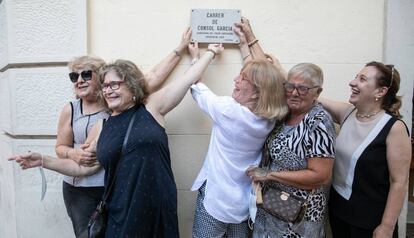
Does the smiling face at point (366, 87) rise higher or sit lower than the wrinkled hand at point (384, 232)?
higher

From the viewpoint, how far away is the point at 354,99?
81.3 inches

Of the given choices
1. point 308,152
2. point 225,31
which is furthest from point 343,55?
point 308,152

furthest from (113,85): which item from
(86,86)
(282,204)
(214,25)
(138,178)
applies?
(282,204)

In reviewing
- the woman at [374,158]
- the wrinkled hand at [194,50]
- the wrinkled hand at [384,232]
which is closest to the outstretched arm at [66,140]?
the wrinkled hand at [194,50]

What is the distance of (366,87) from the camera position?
201 cm

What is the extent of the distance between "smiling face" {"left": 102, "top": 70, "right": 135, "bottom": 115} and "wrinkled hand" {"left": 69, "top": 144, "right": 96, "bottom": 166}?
0.36 m

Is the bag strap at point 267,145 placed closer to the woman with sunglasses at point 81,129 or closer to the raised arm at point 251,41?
Answer: the raised arm at point 251,41

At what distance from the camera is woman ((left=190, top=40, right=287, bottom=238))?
1.96 meters

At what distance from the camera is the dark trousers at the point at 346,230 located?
2057mm

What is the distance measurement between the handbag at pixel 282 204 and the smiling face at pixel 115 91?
0.98 meters

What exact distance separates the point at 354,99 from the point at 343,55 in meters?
0.70

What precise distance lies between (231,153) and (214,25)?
1139 millimetres

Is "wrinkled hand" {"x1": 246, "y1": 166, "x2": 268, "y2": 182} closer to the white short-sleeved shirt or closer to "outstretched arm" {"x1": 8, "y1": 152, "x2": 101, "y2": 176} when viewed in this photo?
the white short-sleeved shirt

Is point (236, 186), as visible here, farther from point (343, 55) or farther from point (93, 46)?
point (93, 46)
